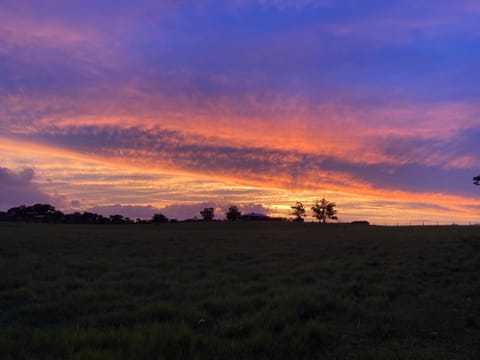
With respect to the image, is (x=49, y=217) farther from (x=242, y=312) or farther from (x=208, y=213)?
(x=242, y=312)

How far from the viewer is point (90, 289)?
43.9 feet

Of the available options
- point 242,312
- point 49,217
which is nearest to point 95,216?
point 49,217

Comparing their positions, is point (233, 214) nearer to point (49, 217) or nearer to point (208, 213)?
point (208, 213)

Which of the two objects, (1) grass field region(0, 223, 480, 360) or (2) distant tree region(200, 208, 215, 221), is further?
(2) distant tree region(200, 208, 215, 221)

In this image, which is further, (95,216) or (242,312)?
(95,216)

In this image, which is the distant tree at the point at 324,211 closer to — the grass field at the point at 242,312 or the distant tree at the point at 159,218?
the distant tree at the point at 159,218

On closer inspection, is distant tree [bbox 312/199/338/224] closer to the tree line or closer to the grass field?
the tree line

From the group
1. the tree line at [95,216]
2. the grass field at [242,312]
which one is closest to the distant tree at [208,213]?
the tree line at [95,216]

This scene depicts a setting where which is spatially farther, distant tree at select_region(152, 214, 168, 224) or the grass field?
distant tree at select_region(152, 214, 168, 224)

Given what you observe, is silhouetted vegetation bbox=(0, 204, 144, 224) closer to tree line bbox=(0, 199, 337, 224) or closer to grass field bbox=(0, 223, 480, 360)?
tree line bbox=(0, 199, 337, 224)

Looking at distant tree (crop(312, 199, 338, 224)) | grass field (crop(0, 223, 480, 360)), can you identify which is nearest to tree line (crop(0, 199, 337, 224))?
distant tree (crop(312, 199, 338, 224))

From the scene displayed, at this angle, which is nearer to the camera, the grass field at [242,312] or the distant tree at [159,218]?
the grass field at [242,312]

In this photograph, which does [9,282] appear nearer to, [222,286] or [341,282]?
[222,286]

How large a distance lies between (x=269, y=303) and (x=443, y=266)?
1122cm
